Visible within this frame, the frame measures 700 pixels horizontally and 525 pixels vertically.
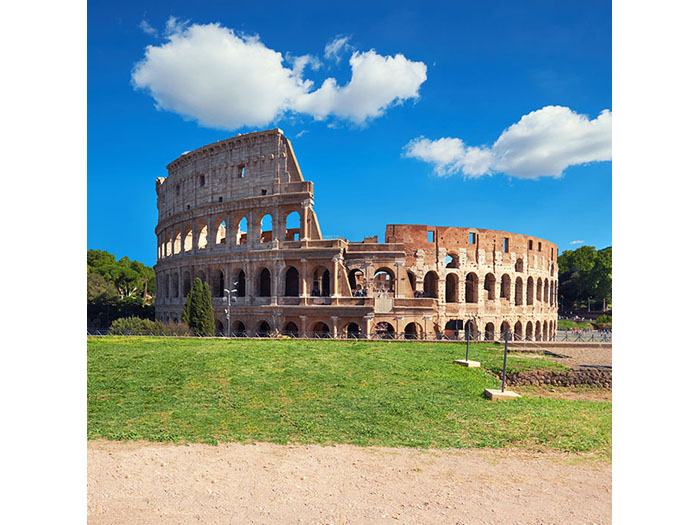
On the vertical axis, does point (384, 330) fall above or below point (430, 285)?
below

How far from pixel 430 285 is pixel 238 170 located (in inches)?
753

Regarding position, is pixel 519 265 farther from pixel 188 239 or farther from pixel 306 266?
pixel 188 239

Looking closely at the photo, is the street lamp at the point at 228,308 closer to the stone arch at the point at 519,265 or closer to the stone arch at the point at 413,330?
the stone arch at the point at 413,330

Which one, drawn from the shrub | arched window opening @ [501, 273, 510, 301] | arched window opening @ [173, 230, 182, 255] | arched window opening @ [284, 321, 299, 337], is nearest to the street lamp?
the shrub

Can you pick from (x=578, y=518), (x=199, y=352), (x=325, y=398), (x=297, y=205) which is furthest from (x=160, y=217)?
(x=578, y=518)

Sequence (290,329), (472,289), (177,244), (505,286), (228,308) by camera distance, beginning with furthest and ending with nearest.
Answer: (177,244) → (505,286) → (472,289) → (290,329) → (228,308)

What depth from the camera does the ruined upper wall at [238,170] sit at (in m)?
29.8

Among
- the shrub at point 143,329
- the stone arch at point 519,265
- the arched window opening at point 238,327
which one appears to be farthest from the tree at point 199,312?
the stone arch at point 519,265

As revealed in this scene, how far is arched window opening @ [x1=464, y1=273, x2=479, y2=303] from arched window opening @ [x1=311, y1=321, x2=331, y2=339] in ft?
44.3

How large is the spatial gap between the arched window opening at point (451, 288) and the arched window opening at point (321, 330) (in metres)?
11.9

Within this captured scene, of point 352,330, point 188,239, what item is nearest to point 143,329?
point 188,239

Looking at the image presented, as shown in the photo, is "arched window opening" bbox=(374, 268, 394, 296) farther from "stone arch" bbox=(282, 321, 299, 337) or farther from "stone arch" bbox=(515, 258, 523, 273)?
"stone arch" bbox=(515, 258, 523, 273)

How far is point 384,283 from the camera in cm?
3650
